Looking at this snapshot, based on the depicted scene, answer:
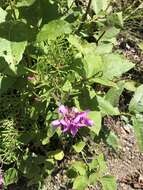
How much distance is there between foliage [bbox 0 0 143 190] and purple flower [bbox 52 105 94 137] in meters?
0.06

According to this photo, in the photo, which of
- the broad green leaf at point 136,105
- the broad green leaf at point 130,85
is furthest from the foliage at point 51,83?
the broad green leaf at point 130,85

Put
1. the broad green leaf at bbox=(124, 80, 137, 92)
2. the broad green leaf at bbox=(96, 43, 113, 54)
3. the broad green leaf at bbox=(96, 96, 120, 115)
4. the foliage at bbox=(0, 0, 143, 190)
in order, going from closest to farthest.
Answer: the foliage at bbox=(0, 0, 143, 190)
the broad green leaf at bbox=(96, 96, 120, 115)
the broad green leaf at bbox=(96, 43, 113, 54)
the broad green leaf at bbox=(124, 80, 137, 92)

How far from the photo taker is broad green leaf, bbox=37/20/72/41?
165 cm

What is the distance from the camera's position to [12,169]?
201 centimetres

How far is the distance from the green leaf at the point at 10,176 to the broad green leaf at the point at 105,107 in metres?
0.44

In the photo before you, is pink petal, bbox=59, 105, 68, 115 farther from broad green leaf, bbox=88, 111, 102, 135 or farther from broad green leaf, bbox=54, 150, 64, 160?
broad green leaf, bbox=54, 150, 64, 160

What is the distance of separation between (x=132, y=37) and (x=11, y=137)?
0.87 meters

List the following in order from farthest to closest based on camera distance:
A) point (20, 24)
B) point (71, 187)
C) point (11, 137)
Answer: point (71, 187)
point (11, 137)
point (20, 24)

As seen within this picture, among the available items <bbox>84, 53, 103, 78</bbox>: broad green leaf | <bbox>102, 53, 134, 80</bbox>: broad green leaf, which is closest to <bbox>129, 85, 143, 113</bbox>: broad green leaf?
<bbox>102, 53, 134, 80</bbox>: broad green leaf

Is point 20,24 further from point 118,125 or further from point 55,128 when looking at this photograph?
point 118,125

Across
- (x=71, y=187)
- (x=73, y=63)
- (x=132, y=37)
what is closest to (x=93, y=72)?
(x=73, y=63)

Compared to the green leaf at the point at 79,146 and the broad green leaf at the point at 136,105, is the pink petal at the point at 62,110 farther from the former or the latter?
the green leaf at the point at 79,146

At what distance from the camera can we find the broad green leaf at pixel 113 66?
1847 mm

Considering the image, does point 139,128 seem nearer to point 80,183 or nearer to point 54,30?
point 80,183
